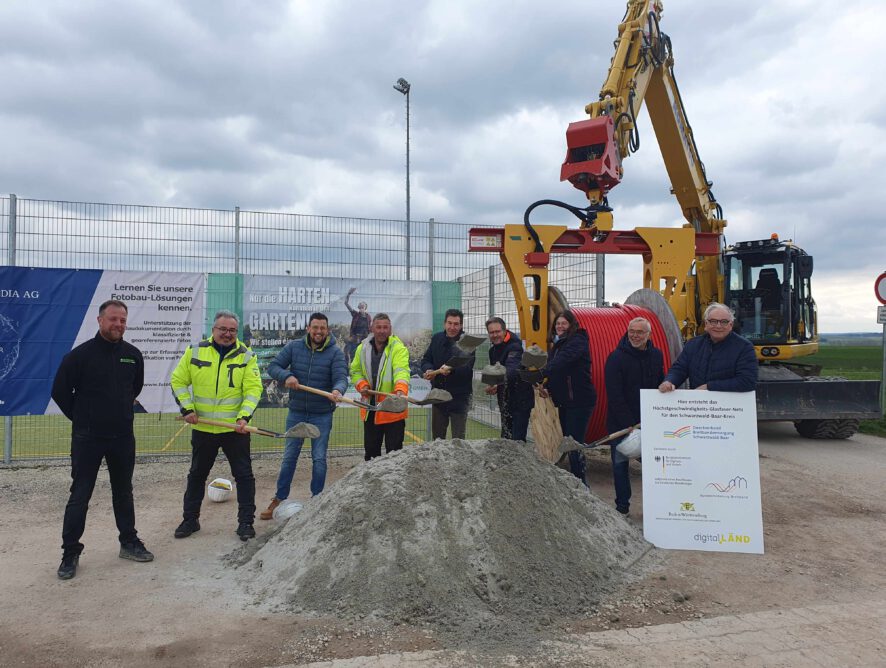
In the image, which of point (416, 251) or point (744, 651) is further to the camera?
point (416, 251)

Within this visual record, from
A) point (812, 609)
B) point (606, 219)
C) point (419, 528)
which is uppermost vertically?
point (606, 219)

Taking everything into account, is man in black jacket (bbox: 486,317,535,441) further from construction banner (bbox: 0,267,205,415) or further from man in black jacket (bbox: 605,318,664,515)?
construction banner (bbox: 0,267,205,415)

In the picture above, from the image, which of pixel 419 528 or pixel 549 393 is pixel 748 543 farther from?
pixel 419 528

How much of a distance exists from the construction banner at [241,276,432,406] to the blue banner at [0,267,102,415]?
2.03m

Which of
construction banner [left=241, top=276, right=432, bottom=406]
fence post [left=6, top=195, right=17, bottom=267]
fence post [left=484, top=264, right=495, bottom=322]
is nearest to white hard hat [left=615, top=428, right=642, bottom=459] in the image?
construction banner [left=241, top=276, right=432, bottom=406]

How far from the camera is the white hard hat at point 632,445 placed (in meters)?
5.27

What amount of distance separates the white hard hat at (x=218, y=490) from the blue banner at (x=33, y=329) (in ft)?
9.11

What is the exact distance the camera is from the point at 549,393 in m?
6.21

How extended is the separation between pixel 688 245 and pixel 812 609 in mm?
4927

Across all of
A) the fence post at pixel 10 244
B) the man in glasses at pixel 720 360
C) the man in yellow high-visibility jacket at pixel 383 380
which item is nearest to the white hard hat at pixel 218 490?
the man in yellow high-visibility jacket at pixel 383 380

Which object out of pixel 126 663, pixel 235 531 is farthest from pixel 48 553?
pixel 126 663

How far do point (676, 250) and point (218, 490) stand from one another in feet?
19.7

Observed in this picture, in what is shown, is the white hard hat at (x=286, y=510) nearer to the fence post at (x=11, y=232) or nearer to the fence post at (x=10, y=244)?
the fence post at (x=10, y=244)

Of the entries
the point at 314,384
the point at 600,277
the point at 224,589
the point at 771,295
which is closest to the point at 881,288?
the point at 771,295
